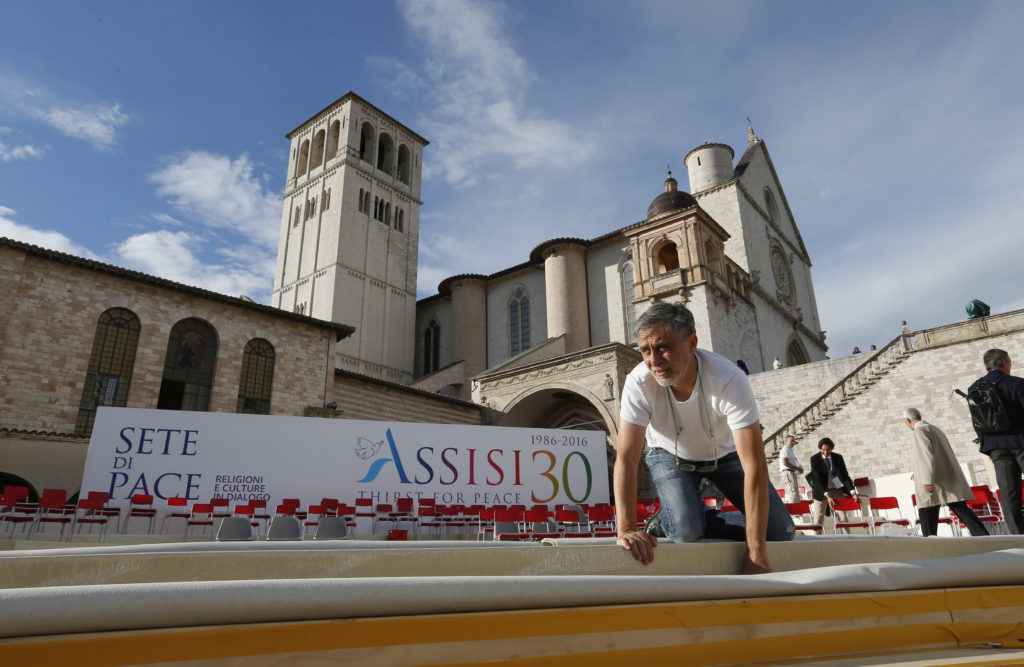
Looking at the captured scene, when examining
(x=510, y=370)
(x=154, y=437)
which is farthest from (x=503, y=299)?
(x=154, y=437)

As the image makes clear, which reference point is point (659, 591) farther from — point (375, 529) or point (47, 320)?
point (47, 320)

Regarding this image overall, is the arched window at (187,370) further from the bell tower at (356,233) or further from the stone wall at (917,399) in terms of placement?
the stone wall at (917,399)

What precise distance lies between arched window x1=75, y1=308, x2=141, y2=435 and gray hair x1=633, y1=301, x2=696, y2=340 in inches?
707

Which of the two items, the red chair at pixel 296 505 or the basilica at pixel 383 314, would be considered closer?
the red chair at pixel 296 505

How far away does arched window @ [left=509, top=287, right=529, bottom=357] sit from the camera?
109 feet

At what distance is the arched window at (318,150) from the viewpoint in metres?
39.5

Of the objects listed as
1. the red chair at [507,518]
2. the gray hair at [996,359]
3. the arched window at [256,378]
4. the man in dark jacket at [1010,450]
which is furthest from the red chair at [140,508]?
the gray hair at [996,359]

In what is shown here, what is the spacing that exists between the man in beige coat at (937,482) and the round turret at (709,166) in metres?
27.0

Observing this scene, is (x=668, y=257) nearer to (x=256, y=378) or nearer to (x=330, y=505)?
(x=256, y=378)

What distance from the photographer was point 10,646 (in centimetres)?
106

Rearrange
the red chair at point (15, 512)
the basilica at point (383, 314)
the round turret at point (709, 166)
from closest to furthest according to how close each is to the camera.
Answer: the red chair at point (15, 512) < the basilica at point (383, 314) < the round turret at point (709, 166)

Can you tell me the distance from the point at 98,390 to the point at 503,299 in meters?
21.7

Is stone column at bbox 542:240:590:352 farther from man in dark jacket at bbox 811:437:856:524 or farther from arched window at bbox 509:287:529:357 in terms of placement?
man in dark jacket at bbox 811:437:856:524

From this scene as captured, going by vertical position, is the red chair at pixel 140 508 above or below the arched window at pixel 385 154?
below
